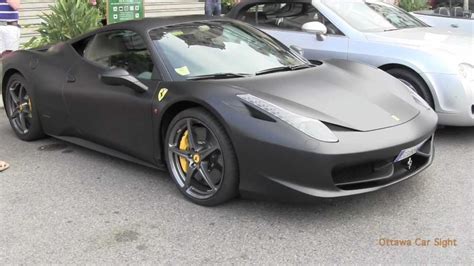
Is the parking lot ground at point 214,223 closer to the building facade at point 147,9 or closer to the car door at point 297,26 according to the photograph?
the car door at point 297,26

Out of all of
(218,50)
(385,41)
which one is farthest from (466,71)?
(218,50)

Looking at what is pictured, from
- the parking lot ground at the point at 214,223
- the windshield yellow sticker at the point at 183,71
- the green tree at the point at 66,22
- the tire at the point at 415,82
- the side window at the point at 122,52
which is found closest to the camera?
the parking lot ground at the point at 214,223

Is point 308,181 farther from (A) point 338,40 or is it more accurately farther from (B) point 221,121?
(A) point 338,40

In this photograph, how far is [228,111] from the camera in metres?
3.53

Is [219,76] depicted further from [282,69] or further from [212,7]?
[212,7]

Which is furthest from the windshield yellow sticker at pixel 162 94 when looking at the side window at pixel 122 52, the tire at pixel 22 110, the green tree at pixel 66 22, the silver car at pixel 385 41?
the green tree at pixel 66 22

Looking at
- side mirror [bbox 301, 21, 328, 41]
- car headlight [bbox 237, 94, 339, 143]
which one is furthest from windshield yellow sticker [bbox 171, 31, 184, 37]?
side mirror [bbox 301, 21, 328, 41]

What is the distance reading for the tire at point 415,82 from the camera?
5184mm

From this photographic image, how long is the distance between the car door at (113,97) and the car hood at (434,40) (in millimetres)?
2636

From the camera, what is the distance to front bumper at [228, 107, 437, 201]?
3.26 meters

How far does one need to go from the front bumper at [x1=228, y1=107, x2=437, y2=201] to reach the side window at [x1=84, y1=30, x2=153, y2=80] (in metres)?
1.21

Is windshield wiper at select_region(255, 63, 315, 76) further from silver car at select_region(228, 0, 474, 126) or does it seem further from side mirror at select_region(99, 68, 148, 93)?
side mirror at select_region(99, 68, 148, 93)

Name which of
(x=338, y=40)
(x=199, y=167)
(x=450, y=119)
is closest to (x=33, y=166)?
(x=199, y=167)

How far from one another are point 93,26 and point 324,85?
524 centimetres
